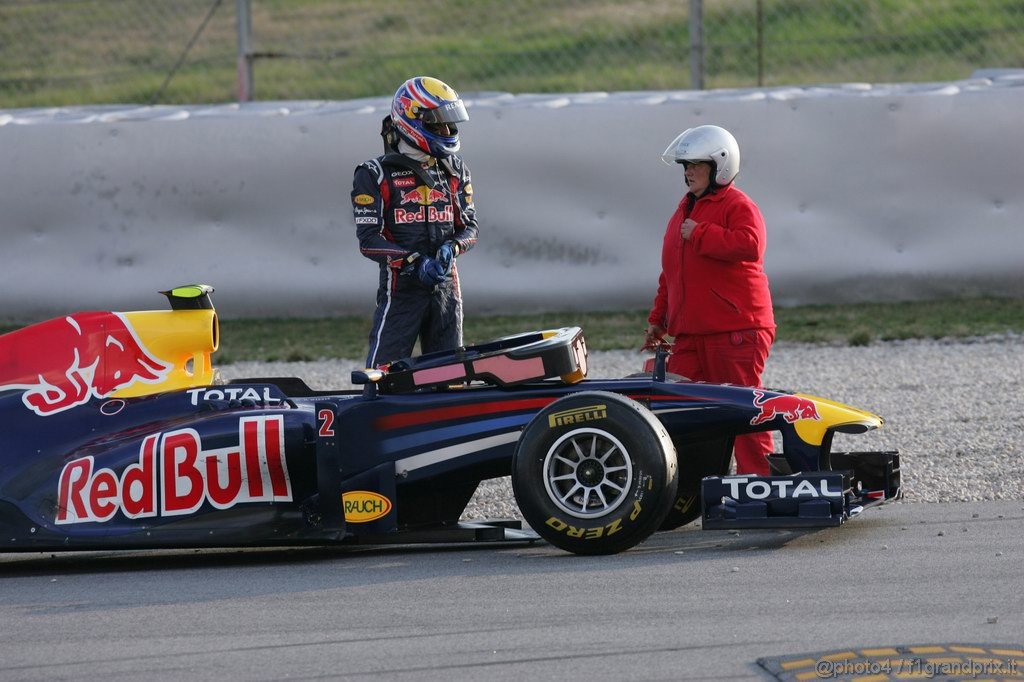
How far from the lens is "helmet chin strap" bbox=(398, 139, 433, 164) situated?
7277 millimetres

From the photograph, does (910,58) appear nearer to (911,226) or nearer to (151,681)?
(911,226)

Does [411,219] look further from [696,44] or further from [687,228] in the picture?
[696,44]

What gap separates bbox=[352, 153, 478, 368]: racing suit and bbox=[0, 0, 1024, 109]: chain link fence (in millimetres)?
6768

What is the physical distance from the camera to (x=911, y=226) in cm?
1259

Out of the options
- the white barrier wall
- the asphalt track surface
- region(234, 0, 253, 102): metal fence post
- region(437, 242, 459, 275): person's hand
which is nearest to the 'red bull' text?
the asphalt track surface

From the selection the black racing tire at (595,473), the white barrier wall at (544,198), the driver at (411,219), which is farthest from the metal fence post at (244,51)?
the black racing tire at (595,473)

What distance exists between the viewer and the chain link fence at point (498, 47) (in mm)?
13992

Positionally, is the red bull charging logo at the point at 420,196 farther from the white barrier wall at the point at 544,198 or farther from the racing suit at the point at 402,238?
the white barrier wall at the point at 544,198

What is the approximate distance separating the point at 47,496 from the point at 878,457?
3.31 m

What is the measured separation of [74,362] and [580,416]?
7.11 feet

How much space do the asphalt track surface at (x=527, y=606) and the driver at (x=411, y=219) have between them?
4.09 ft

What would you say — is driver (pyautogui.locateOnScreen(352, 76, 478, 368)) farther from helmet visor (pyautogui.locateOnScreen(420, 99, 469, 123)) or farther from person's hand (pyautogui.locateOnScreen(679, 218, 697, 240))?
person's hand (pyautogui.locateOnScreen(679, 218, 697, 240))

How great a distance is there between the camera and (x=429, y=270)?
23.3 feet

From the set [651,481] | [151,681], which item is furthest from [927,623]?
[151,681]
